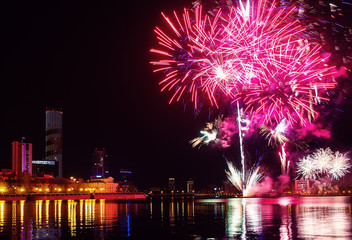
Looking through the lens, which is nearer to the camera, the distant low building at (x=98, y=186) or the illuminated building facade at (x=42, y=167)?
the distant low building at (x=98, y=186)

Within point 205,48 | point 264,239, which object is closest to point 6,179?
point 205,48

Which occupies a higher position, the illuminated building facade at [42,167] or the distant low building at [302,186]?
the illuminated building facade at [42,167]

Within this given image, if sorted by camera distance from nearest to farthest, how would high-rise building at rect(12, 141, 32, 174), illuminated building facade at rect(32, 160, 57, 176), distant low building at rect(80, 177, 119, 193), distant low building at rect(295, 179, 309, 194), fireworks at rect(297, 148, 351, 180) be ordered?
fireworks at rect(297, 148, 351, 180)
distant low building at rect(295, 179, 309, 194)
distant low building at rect(80, 177, 119, 193)
high-rise building at rect(12, 141, 32, 174)
illuminated building facade at rect(32, 160, 57, 176)

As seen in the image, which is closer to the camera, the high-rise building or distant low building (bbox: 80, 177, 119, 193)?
distant low building (bbox: 80, 177, 119, 193)

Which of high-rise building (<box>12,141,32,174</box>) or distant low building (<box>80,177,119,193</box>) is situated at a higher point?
high-rise building (<box>12,141,32,174</box>)

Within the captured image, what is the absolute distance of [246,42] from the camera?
2527 cm

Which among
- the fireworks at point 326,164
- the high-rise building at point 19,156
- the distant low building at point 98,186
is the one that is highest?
the high-rise building at point 19,156

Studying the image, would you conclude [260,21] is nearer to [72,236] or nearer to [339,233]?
[339,233]

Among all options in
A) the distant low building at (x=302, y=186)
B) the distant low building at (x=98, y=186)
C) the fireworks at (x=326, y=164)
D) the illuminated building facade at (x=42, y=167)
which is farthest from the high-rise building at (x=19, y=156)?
the fireworks at (x=326, y=164)

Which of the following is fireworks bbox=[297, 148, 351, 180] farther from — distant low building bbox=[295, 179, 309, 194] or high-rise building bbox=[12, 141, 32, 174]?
high-rise building bbox=[12, 141, 32, 174]

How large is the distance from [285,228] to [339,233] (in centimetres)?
263

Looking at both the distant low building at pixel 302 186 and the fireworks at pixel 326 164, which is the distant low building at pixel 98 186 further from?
the fireworks at pixel 326 164

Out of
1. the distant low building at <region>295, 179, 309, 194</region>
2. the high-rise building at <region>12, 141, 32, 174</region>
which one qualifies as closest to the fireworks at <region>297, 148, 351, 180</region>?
the distant low building at <region>295, 179, 309, 194</region>

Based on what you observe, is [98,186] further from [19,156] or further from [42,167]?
[19,156]
